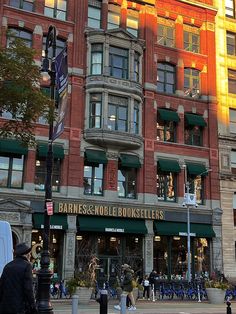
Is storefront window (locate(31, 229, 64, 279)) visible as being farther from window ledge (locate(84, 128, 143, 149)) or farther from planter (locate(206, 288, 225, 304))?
planter (locate(206, 288, 225, 304))

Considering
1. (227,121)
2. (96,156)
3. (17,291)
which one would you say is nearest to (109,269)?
(96,156)

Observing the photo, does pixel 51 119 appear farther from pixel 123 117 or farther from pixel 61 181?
pixel 123 117

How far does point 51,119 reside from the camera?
16.3 m

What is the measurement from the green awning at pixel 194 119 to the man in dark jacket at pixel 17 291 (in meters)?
32.0

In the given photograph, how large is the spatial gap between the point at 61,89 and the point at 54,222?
17.4 m

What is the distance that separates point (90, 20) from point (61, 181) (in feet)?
43.1

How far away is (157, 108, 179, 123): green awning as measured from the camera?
3706 centimetres

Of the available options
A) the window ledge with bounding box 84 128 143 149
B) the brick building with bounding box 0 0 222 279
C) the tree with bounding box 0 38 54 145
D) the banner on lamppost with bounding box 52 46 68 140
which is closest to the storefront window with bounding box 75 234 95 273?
the brick building with bounding box 0 0 222 279

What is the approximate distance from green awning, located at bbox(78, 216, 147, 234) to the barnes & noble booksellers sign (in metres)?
0.40

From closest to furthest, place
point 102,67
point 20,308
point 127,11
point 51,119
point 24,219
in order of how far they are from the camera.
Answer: point 20,308, point 51,119, point 24,219, point 102,67, point 127,11

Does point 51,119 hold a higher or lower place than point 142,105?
lower

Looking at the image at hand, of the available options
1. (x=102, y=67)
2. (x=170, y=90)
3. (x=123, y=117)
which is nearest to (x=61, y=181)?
(x=123, y=117)

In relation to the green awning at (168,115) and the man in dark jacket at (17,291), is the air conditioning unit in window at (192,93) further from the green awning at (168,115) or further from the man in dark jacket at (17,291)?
the man in dark jacket at (17,291)

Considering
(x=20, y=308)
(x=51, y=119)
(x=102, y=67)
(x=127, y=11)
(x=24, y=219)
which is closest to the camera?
(x=20, y=308)
